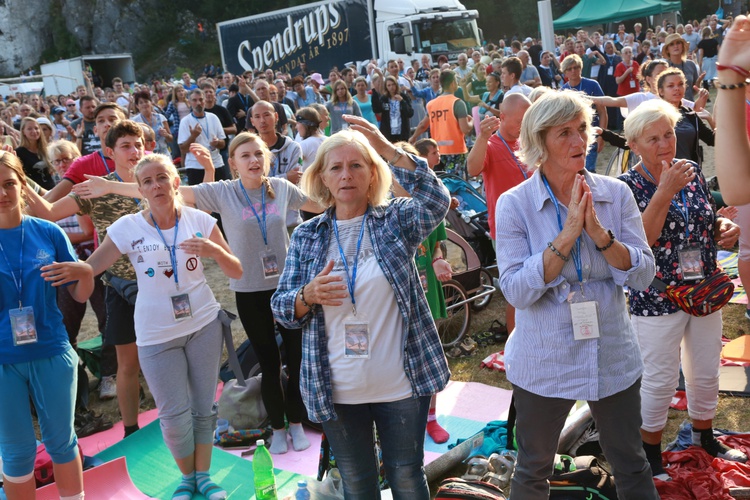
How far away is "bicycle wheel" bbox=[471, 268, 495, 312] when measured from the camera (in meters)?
6.14

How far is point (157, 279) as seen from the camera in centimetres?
343

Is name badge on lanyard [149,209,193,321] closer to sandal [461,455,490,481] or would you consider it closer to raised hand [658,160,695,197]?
sandal [461,455,490,481]

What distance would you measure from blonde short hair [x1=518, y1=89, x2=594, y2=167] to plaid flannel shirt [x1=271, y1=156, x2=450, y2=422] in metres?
0.35

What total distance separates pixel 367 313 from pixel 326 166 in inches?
22.7

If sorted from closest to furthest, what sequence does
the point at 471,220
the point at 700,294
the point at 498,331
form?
1. the point at 700,294
2. the point at 498,331
3. the point at 471,220

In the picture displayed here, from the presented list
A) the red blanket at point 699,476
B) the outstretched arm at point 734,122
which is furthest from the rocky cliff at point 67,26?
the outstretched arm at point 734,122

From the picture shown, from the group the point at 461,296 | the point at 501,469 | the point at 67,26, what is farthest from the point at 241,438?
the point at 67,26

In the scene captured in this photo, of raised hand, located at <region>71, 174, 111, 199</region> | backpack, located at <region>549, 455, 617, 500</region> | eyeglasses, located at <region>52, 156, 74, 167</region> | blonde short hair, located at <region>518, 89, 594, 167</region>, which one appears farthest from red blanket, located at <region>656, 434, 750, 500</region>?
eyeglasses, located at <region>52, 156, 74, 167</region>

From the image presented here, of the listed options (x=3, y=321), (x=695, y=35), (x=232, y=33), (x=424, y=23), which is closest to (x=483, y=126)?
(x=3, y=321)

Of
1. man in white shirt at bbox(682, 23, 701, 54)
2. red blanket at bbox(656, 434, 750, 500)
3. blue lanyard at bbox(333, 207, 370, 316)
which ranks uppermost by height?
man in white shirt at bbox(682, 23, 701, 54)

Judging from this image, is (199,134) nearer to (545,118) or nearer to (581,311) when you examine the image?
(545,118)

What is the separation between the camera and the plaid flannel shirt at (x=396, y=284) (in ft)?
8.50

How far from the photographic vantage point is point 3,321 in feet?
10.3

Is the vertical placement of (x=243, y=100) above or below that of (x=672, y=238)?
above
